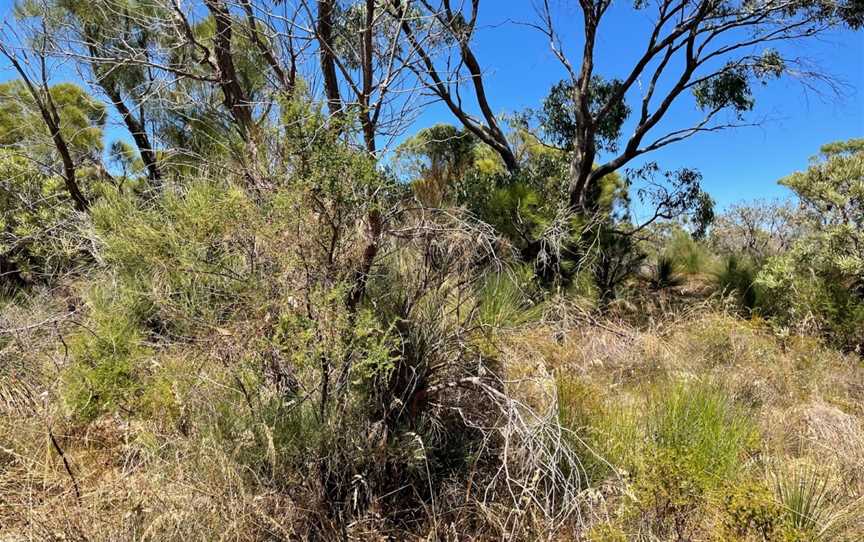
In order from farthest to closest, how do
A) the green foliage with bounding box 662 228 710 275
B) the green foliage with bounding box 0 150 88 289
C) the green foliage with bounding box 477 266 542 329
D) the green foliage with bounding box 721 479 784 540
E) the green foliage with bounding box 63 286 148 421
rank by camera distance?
1. the green foliage with bounding box 662 228 710 275
2. the green foliage with bounding box 0 150 88 289
3. the green foliage with bounding box 477 266 542 329
4. the green foliage with bounding box 63 286 148 421
5. the green foliage with bounding box 721 479 784 540

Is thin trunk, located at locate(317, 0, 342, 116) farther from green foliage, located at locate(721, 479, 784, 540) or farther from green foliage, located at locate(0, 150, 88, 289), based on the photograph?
green foliage, located at locate(721, 479, 784, 540)

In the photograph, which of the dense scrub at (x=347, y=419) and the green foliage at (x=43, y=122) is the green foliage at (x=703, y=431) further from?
the green foliage at (x=43, y=122)

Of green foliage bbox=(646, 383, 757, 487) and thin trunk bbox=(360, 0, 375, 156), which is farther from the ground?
thin trunk bbox=(360, 0, 375, 156)

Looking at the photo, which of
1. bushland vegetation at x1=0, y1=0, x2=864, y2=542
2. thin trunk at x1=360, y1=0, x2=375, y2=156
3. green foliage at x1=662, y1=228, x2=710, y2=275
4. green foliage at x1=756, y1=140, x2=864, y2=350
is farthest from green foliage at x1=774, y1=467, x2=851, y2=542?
green foliage at x1=662, y1=228, x2=710, y2=275

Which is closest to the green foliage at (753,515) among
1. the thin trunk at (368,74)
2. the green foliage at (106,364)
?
the thin trunk at (368,74)

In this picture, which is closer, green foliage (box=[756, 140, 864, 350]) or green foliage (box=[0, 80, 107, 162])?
green foliage (box=[756, 140, 864, 350])

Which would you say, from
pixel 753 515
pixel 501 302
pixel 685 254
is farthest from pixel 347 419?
pixel 685 254

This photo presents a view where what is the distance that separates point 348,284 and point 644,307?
4.83 metres

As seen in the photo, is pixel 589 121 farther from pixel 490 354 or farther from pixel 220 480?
pixel 220 480

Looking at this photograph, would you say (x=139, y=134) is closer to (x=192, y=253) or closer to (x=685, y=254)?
(x=192, y=253)

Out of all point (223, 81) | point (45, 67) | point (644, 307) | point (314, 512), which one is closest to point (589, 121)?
point (644, 307)

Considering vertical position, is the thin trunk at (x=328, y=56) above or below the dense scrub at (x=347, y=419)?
above

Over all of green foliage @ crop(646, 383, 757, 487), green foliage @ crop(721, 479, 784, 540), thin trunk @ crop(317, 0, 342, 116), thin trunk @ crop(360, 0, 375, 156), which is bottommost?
green foliage @ crop(721, 479, 784, 540)


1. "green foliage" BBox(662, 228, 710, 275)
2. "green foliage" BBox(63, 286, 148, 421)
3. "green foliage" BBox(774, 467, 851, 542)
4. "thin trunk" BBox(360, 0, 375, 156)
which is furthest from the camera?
"green foliage" BBox(662, 228, 710, 275)
